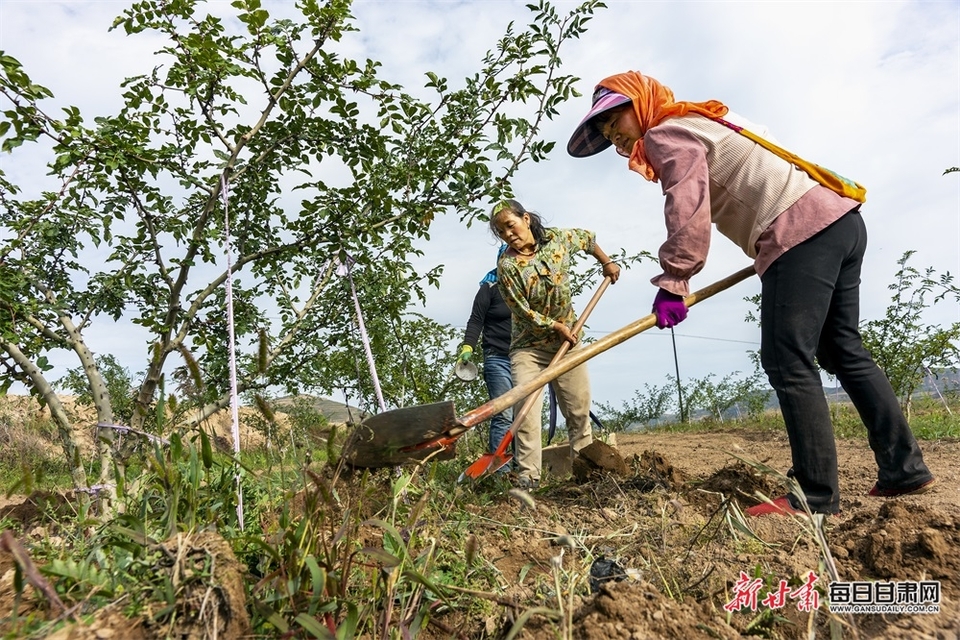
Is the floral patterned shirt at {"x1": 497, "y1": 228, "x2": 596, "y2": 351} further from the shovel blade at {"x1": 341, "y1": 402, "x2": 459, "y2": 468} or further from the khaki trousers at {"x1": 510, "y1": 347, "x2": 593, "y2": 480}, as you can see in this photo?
the shovel blade at {"x1": 341, "y1": 402, "x2": 459, "y2": 468}

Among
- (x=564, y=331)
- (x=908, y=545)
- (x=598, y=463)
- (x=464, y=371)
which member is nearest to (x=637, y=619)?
(x=908, y=545)

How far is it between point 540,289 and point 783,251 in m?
1.56

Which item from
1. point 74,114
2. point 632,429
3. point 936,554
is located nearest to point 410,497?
point 936,554

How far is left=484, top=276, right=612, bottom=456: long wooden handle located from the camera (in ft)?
10.8

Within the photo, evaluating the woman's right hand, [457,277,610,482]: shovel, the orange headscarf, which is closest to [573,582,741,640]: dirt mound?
[457,277,610,482]: shovel

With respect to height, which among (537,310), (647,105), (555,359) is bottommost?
(555,359)

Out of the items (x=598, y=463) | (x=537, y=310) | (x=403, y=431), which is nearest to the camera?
(x=403, y=431)

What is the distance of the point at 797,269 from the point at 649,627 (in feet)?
5.23

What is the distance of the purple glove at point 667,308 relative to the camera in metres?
2.71

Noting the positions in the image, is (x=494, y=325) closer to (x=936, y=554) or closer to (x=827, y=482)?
(x=827, y=482)

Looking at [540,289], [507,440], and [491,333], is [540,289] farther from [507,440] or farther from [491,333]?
[491,333]

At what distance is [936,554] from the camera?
5.51 ft

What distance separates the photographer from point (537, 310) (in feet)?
12.7

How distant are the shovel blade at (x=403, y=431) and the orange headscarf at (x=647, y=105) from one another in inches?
52.8
